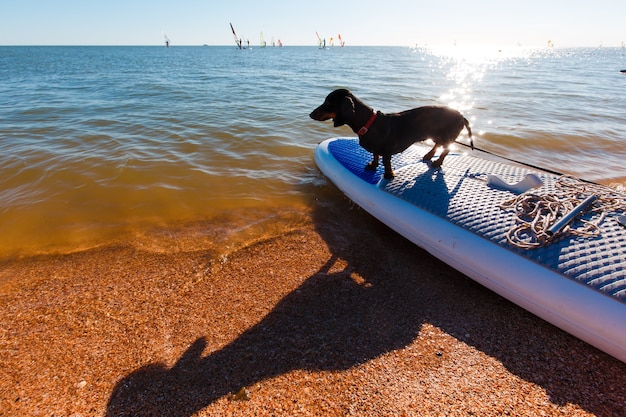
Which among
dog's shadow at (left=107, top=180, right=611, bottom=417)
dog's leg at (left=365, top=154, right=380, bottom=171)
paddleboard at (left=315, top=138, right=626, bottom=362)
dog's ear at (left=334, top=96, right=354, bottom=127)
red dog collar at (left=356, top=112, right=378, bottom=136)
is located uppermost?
dog's ear at (left=334, top=96, right=354, bottom=127)

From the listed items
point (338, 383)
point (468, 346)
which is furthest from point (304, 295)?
point (468, 346)

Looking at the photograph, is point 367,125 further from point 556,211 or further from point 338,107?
point 556,211

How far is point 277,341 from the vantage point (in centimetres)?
275

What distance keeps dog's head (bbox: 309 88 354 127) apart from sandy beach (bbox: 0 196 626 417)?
5.46 ft

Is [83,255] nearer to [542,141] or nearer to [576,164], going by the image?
[576,164]

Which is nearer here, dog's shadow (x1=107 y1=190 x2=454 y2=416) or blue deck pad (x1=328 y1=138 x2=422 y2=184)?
dog's shadow (x1=107 y1=190 x2=454 y2=416)

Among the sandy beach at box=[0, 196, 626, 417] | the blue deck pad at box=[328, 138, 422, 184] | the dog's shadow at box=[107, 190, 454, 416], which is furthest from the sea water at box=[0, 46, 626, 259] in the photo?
the dog's shadow at box=[107, 190, 454, 416]

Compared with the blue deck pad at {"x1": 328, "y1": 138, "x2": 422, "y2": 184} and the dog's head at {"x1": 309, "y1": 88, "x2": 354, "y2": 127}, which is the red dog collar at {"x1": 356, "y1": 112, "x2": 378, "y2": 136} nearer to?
the dog's head at {"x1": 309, "y1": 88, "x2": 354, "y2": 127}

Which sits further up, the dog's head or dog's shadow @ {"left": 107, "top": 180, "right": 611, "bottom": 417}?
the dog's head

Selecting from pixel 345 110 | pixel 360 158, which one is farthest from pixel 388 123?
pixel 360 158

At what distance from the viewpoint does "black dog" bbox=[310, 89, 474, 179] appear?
12.7 ft

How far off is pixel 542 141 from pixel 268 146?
7362 mm

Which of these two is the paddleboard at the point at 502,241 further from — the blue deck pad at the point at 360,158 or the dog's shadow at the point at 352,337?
the dog's shadow at the point at 352,337

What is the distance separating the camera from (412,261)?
3799 mm
